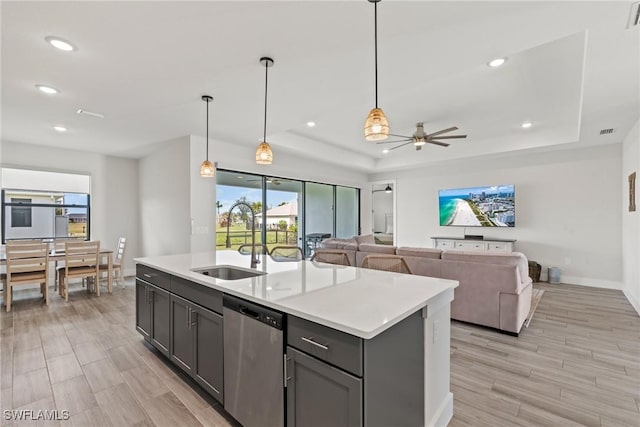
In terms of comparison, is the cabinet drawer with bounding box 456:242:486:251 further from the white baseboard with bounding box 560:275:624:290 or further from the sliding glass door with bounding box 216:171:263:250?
the sliding glass door with bounding box 216:171:263:250

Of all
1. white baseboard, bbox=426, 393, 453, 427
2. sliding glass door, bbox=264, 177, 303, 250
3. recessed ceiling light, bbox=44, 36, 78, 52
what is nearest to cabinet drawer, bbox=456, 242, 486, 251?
sliding glass door, bbox=264, 177, 303, 250

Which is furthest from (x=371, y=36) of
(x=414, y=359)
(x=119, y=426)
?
(x=119, y=426)

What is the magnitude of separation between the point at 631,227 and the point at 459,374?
13.5 ft

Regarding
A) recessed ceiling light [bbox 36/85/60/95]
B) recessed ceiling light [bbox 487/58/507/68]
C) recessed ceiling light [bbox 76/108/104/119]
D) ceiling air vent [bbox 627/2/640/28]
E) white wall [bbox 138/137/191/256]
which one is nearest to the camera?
ceiling air vent [bbox 627/2/640/28]

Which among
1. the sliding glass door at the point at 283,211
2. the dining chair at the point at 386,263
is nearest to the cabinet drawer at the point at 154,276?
the sliding glass door at the point at 283,211

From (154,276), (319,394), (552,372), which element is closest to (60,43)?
(154,276)

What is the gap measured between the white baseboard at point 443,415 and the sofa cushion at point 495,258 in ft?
6.05

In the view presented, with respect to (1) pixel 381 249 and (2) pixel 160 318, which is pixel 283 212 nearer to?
(1) pixel 381 249

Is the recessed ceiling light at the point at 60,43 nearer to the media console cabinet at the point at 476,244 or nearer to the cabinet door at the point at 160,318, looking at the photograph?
the cabinet door at the point at 160,318

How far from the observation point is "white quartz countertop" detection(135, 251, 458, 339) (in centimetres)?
131

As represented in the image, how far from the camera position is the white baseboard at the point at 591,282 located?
519cm

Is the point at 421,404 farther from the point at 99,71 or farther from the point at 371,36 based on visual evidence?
the point at 99,71

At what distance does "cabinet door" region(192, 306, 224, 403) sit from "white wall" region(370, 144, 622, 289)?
6.44m

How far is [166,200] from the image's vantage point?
544 cm
